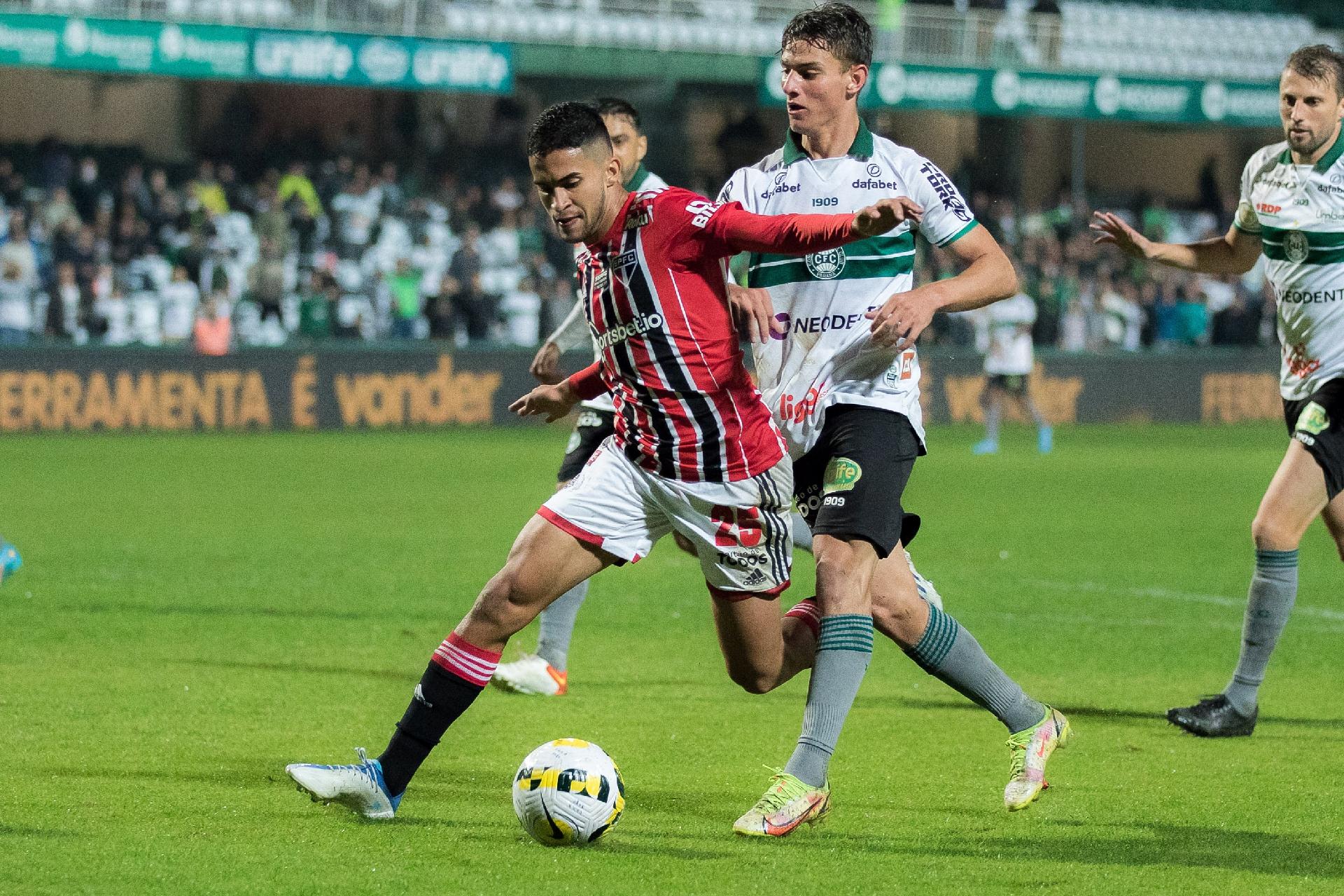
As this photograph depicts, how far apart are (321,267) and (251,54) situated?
2953 mm

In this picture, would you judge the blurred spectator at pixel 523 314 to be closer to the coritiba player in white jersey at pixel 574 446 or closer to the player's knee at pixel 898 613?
the coritiba player in white jersey at pixel 574 446

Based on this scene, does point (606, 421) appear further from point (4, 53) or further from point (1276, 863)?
point (4, 53)

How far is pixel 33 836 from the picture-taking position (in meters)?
4.58

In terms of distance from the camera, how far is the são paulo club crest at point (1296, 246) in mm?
6480

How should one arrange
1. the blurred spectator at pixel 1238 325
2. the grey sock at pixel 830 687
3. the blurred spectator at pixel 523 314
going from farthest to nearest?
the blurred spectator at pixel 1238 325 → the blurred spectator at pixel 523 314 → the grey sock at pixel 830 687

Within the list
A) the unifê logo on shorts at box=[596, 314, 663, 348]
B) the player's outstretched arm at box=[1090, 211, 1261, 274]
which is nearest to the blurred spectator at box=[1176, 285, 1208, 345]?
the player's outstretched arm at box=[1090, 211, 1261, 274]

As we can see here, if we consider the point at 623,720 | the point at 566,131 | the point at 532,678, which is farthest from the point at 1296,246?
the point at 532,678

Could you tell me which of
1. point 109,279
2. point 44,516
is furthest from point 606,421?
point 109,279

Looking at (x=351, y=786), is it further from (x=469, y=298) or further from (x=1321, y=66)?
(x=469, y=298)

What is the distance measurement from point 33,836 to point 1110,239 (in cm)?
408

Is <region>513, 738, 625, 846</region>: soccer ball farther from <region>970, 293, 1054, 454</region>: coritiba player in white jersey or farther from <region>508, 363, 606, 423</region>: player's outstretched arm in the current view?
<region>970, 293, 1054, 454</region>: coritiba player in white jersey

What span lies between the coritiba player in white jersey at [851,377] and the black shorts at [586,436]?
1803 mm

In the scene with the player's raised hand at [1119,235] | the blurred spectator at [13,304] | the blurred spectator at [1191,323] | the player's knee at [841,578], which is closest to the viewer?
the player's knee at [841,578]

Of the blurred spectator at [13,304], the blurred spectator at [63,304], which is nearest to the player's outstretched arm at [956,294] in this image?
the blurred spectator at [13,304]
